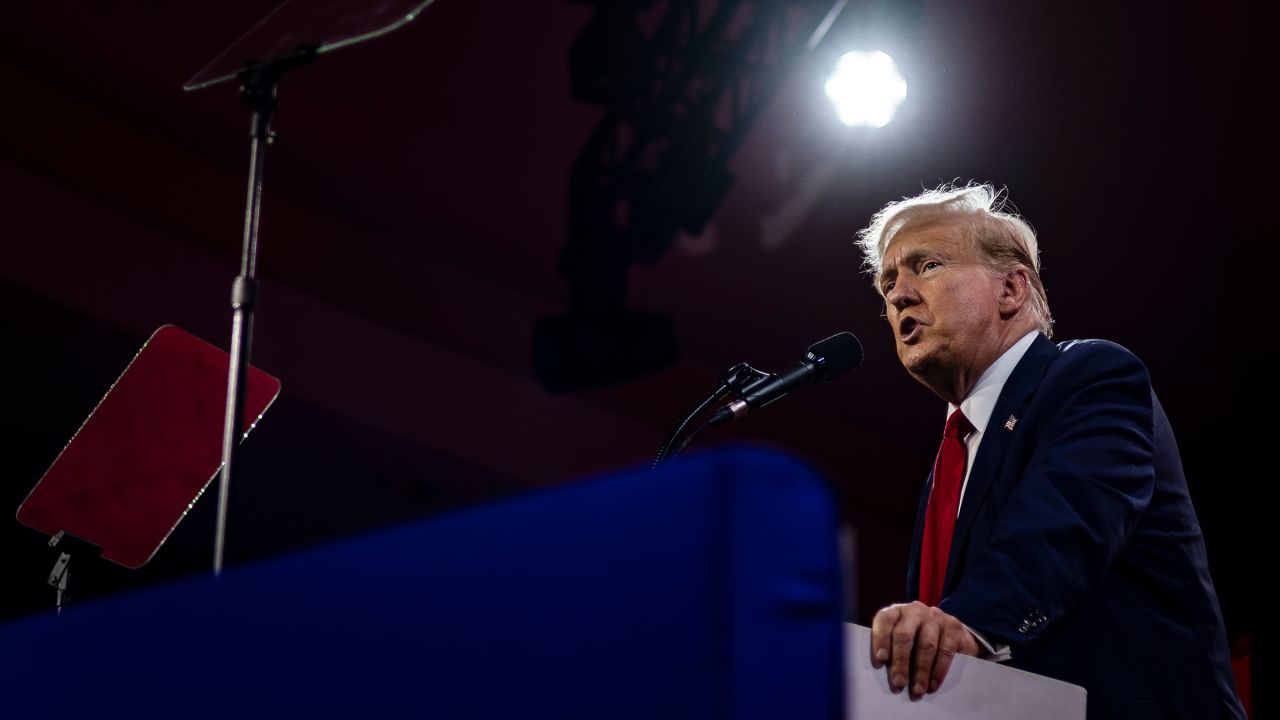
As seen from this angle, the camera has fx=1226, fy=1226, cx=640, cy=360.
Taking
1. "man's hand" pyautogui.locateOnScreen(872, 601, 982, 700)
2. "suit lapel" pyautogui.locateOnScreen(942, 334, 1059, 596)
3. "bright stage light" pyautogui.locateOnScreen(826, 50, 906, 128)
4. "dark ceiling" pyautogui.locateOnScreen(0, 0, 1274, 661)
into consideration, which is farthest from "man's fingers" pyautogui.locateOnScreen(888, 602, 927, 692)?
"bright stage light" pyautogui.locateOnScreen(826, 50, 906, 128)

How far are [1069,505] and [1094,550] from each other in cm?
6

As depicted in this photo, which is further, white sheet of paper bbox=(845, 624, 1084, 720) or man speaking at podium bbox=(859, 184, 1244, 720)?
man speaking at podium bbox=(859, 184, 1244, 720)

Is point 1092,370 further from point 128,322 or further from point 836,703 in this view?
point 128,322

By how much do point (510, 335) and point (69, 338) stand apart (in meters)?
1.71

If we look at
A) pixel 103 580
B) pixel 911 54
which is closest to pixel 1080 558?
pixel 911 54

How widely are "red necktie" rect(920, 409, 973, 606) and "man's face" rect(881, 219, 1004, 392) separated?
259mm

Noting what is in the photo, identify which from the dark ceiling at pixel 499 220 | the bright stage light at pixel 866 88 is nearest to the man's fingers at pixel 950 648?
the dark ceiling at pixel 499 220

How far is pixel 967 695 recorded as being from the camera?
3.54 feet

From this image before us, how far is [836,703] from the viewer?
528mm

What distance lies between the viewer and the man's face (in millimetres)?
2018

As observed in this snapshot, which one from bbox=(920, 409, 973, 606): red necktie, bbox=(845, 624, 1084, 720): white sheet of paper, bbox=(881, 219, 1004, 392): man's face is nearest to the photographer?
bbox=(845, 624, 1084, 720): white sheet of paper

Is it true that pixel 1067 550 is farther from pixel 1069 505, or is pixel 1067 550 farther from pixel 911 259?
pixel 911 259

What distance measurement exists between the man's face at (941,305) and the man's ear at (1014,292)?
16 mm

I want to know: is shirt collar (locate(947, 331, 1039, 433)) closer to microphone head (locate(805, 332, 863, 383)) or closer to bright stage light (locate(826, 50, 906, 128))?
microphone head (locate(805, 332, 863, 383))
